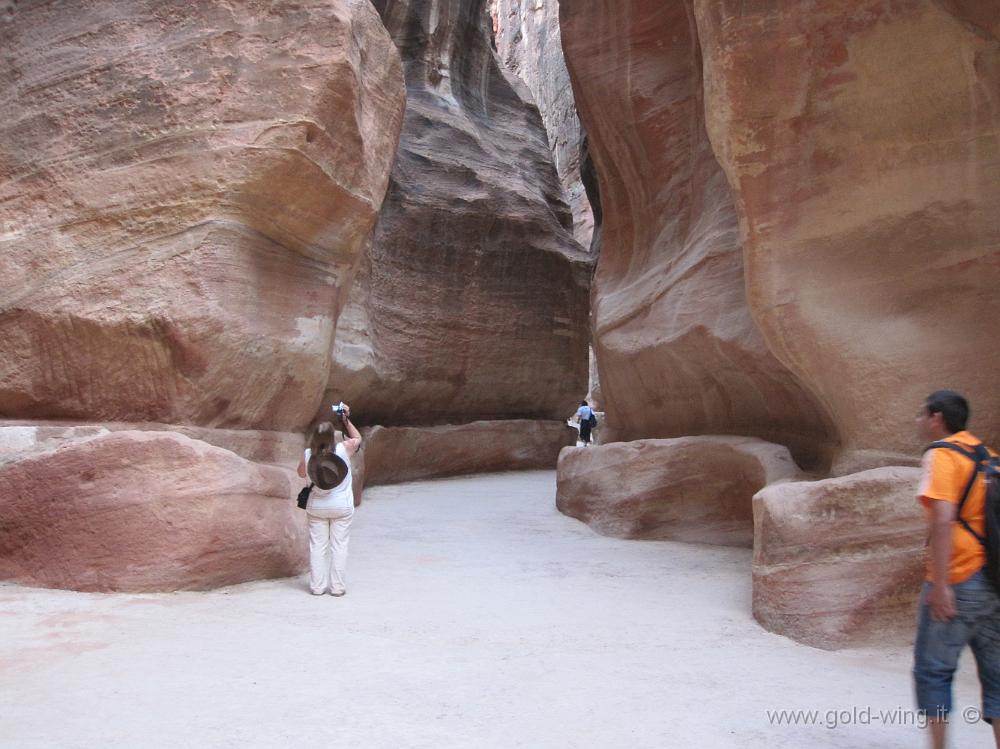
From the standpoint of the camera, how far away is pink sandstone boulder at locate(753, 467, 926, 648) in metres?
3.96

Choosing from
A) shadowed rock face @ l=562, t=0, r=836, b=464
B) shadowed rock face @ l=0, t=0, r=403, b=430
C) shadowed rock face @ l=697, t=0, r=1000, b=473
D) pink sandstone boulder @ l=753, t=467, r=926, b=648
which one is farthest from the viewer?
shadowed rock face @ l=562, t=0, r=836, b=464

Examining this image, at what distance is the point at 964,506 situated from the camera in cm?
236

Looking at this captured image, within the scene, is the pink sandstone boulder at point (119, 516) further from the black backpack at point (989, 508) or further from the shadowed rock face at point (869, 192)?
the black backpack at point (989, 508)

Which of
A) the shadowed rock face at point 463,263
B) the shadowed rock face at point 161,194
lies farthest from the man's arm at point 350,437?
the shadowed rock face at point 463,263

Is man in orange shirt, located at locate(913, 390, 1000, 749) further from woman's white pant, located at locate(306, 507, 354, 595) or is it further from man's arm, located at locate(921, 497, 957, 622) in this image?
woman's white pant, located at locate(306, 507, 354, 595)

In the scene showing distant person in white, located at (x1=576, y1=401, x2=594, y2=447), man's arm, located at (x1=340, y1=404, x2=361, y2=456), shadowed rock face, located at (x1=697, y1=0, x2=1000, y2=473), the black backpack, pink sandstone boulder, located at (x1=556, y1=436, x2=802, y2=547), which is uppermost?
shadowed rock face, located at (x1=697, y1=0, x2=1000, y2=473)

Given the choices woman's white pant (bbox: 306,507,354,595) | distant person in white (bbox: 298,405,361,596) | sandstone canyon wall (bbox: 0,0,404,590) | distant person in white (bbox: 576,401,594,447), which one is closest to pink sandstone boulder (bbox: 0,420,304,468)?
sandstone canyon wall (bbox: 0,0,404,590)

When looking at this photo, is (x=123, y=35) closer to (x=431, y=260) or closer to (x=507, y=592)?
(x=507, y=592)

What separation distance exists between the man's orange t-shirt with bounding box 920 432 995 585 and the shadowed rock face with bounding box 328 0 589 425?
849 centimetres

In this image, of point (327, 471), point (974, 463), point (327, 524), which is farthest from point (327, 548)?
point (974, 463)

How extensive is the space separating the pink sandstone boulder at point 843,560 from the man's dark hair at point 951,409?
1719 mm

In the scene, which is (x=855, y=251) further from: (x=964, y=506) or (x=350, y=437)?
(x=350, y=437)

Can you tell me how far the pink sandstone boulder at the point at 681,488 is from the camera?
6.48 m

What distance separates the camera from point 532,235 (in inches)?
550
